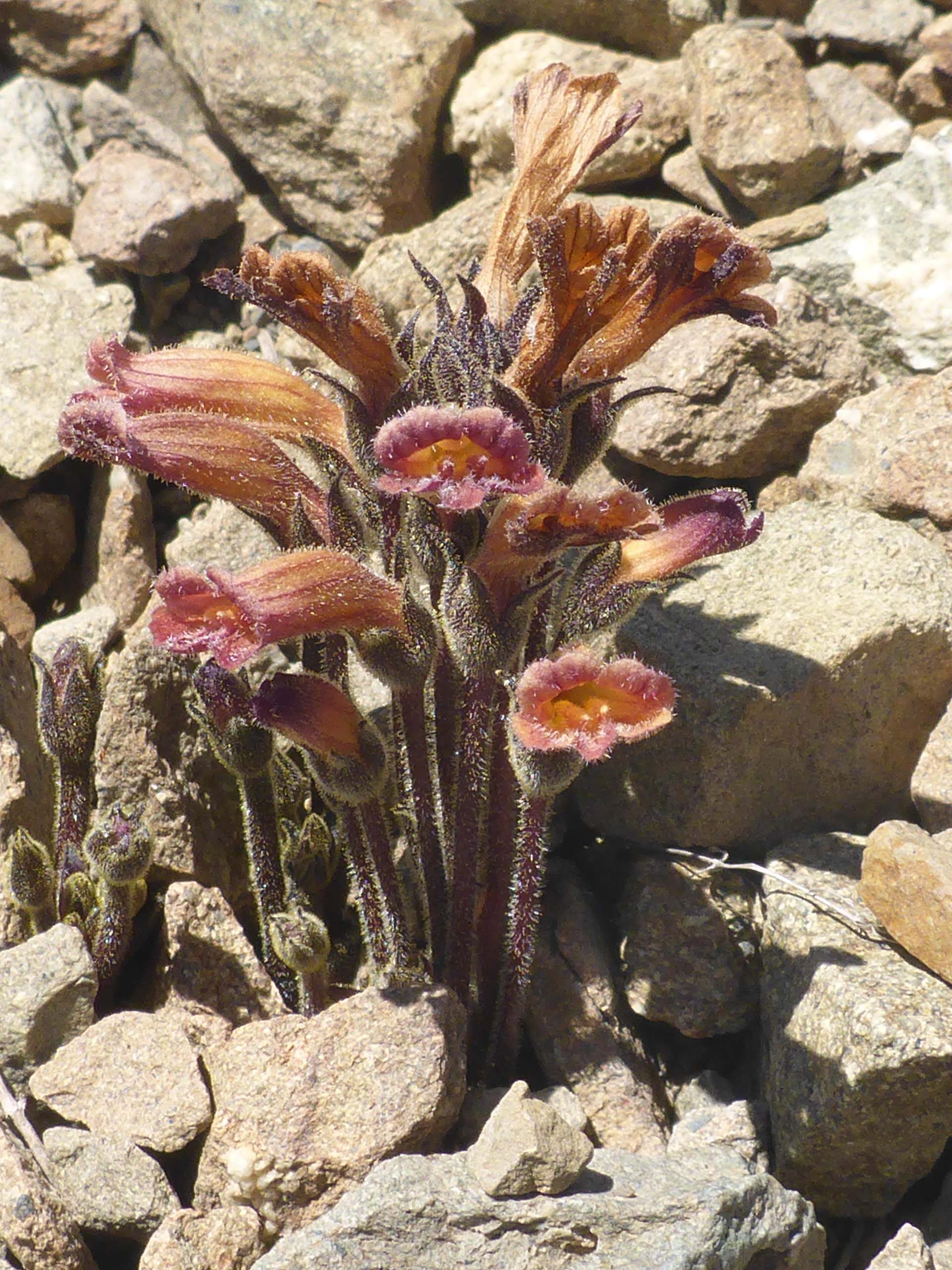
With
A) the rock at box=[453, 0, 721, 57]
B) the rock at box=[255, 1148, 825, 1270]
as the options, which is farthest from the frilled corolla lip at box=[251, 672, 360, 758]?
the rock at box=[453, 0, 721, 57]

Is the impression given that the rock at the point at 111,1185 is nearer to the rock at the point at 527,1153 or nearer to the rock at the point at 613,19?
the rock at the point at 527,1153

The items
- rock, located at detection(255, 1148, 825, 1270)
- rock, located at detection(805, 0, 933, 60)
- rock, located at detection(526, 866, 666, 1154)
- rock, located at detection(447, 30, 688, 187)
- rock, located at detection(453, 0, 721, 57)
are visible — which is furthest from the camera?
rock, located at detection(453, 0, 721, 57)

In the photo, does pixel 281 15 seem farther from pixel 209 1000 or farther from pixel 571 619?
pixel 209 1000

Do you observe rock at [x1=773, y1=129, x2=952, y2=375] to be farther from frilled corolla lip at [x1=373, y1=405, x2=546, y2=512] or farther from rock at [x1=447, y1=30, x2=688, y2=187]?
frilled corolla lip at [x1=373, y1=405, x2=546, y2=512]

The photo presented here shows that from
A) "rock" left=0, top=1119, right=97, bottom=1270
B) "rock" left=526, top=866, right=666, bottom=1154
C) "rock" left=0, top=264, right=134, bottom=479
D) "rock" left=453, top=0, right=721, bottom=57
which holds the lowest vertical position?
"rock" left=526, top=866, right=666, bottom=1154

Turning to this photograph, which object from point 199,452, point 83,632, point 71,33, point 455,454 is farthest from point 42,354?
point 455,454

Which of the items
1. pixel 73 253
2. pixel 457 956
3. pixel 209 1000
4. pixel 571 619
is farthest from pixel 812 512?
pixel 73 253
